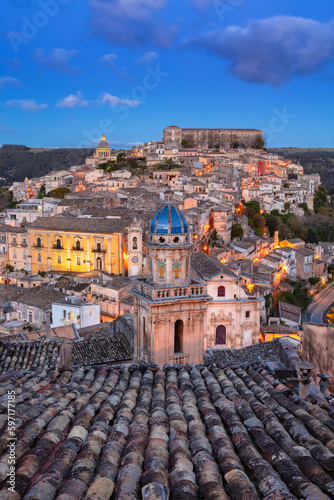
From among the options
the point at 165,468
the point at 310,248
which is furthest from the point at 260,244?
the point at 165,468

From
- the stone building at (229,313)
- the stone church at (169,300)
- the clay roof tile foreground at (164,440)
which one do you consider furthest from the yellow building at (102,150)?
the clay roof tile foreground at (164,440)

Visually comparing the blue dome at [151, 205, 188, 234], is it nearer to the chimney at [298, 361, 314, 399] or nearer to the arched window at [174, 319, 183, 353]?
the arched window at [174, 319, 183, 353]


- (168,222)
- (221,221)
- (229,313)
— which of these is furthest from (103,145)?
(168,222)

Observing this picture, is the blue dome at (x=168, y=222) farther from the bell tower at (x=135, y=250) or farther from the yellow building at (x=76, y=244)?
the yellow building at (x=76, y=244)

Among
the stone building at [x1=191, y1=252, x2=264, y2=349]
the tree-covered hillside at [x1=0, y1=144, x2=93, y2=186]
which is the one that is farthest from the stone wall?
the tree-covered hillside at [x1=0, y1=144, x2=93, y2=186]

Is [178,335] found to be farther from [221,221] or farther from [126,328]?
[221,221]

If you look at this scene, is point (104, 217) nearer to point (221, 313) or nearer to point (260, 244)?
point (260, 244)

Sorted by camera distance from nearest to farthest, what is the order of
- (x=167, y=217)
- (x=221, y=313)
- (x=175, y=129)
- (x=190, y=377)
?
(x=190, y=377) → (x=167, y=217) → (x=221, y=313) → (x=175, y=129)
